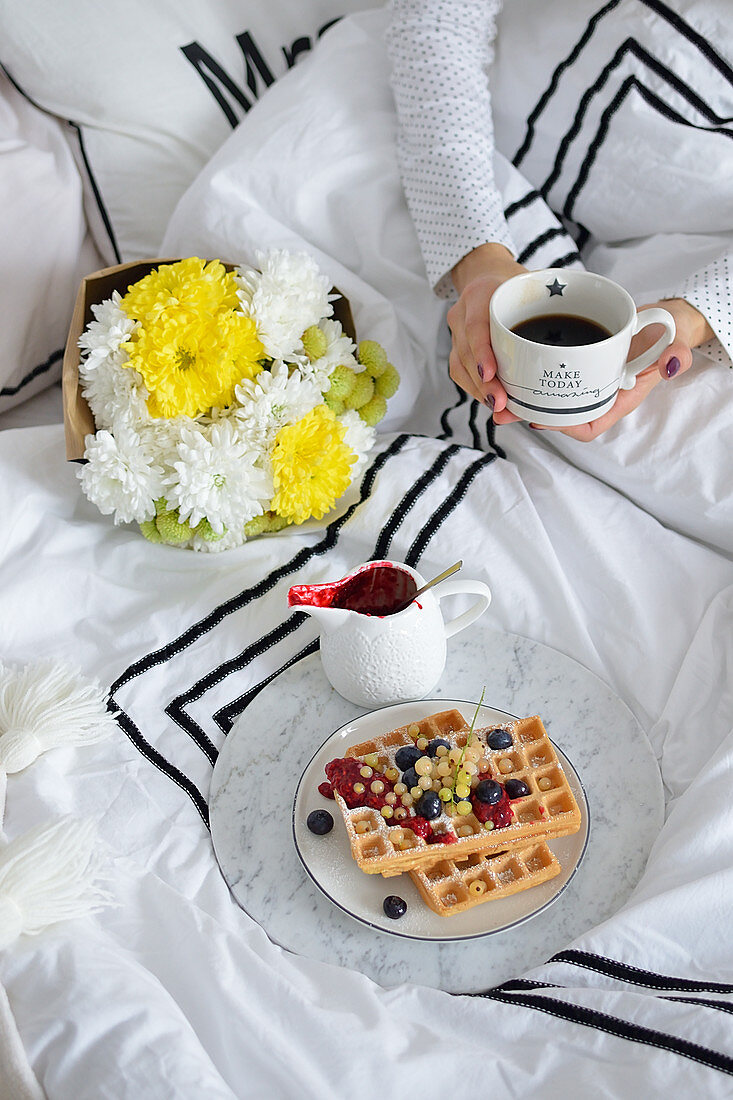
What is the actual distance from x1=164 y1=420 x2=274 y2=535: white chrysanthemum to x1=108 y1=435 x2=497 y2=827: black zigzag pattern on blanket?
80 mm

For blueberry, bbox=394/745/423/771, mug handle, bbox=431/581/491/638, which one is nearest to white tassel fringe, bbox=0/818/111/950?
blueberry, bbox=394/745/423/771

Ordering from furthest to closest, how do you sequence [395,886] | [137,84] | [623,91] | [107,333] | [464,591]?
[137,84]
[623,91]
[107,333]
[464,591]
[395,886]

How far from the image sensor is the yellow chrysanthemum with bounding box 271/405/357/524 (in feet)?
3.15

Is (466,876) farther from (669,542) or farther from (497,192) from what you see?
(497,192)

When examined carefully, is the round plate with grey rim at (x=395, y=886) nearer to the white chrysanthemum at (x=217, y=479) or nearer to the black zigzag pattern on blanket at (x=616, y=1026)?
the black zigzag pattern on blanket at (x=616, y=1026)

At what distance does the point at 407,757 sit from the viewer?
2.54 ft

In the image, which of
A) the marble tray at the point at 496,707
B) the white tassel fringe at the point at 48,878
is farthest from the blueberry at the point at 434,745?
the white tassel fringe at the point at 48,878

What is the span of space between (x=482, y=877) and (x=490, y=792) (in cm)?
6

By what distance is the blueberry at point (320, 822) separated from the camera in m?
0.76

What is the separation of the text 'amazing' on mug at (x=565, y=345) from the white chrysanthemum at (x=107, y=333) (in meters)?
0.36

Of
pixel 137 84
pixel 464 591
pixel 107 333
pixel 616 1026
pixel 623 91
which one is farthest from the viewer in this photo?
pixel 137 84

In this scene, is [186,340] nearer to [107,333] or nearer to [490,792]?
[107,333]

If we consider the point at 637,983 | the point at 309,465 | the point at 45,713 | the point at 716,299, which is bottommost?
the point at 637,983

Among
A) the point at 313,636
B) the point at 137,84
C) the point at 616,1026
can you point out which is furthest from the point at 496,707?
the point at 137,84
